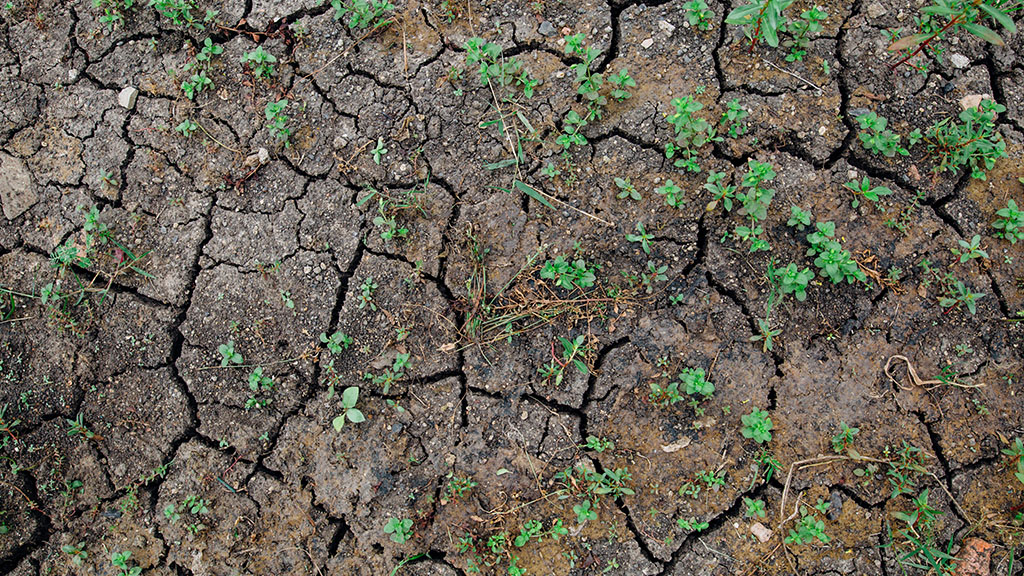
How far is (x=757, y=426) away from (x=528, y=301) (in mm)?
1075

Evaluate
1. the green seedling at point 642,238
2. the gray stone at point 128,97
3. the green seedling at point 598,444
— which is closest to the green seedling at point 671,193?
the green seedling at point 642,238

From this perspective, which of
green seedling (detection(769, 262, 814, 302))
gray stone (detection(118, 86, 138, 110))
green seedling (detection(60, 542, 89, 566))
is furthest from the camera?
gray stone (detection(118, 86, 138, 110))

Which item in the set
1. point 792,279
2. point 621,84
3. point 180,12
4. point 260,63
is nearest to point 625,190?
point 621,84

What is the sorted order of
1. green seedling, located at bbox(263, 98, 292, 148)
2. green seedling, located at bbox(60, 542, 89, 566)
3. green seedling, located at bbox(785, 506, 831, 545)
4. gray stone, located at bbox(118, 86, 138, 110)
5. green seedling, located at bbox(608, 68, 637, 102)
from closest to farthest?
green seedling, located at bbox(785, 506, 831, 545), green seedling, located at bbox(60, 542, 89, 566), green seedling, located at bbox(608, 68, 637, 102), green seedling, located at bbox(263, 98, 292, 148), gray stone, located at bbox(118, 86, 138, 110)

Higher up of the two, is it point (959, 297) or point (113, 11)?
point (113, 11)

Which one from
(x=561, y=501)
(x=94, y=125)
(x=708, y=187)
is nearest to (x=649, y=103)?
(x=708, y=187)

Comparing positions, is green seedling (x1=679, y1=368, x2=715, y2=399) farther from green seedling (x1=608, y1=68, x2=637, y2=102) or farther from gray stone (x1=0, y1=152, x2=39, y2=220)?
gray stone (x1=0, y1=152, x2=39, y2=220)

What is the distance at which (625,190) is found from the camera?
2.79 meters

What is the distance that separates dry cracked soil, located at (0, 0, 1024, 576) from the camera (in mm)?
2580

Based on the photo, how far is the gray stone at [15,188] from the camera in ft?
9.99

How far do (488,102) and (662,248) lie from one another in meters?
1.06

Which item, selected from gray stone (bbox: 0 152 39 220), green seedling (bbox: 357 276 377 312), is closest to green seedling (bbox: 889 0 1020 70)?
green seedling (bbox: 357 276 377 312)

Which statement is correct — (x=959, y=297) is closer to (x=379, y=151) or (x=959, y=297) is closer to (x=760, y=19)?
(x=760, y=19)

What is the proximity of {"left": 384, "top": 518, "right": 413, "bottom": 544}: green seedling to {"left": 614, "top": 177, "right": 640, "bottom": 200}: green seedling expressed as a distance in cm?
167
